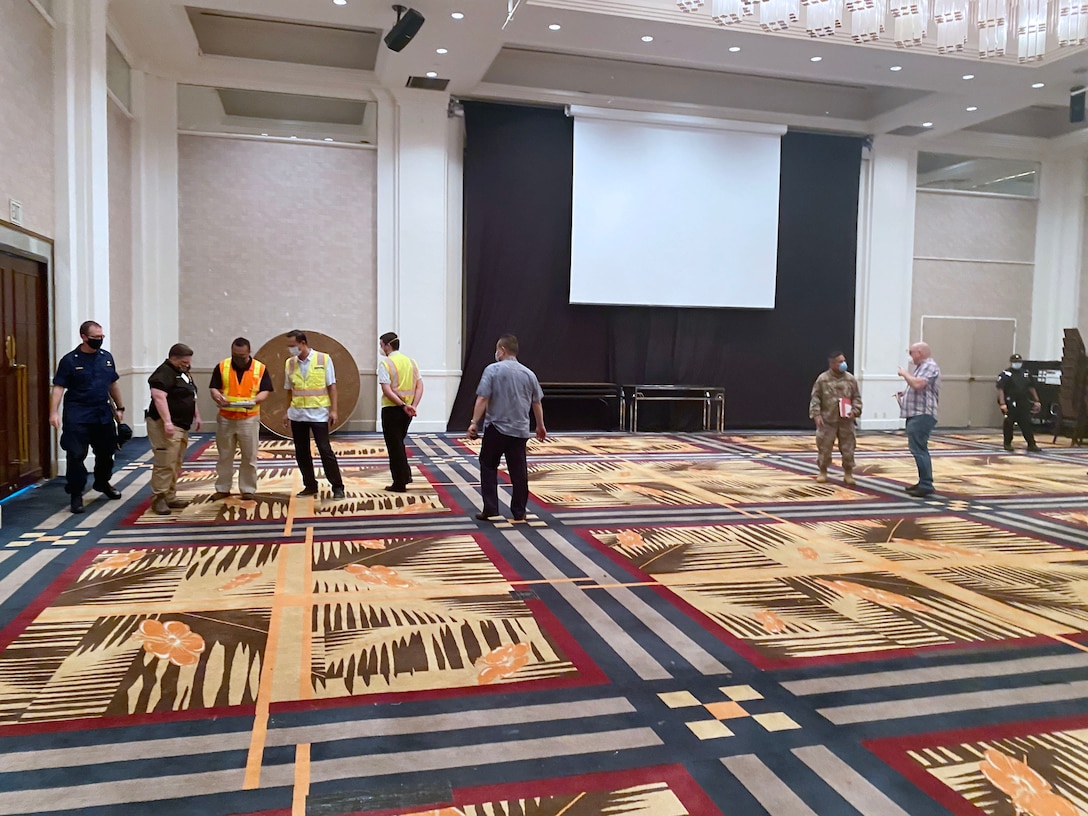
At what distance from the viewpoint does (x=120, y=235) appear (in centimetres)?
968

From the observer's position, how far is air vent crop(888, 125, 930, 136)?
12.6 metres

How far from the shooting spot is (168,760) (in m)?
2.41

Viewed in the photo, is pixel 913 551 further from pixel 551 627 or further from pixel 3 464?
pixel 3 464

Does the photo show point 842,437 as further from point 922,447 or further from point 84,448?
point 84,448

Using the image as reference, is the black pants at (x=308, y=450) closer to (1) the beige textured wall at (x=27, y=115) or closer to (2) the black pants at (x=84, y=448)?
(2) the black pants at (x=84, y=448)

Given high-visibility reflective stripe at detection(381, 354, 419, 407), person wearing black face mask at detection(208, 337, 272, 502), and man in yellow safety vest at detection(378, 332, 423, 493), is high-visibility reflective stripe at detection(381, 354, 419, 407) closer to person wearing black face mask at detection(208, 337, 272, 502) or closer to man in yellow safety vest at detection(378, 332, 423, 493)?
man in yellow safety vest at detection(378, 332, 423, 493)

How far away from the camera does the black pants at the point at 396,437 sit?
6.56 meters

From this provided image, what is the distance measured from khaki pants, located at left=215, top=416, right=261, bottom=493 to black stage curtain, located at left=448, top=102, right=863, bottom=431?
217 inches

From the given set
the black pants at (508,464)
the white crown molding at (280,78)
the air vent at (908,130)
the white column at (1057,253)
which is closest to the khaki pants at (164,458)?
the black pants at (508,464)

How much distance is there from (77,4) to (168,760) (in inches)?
298

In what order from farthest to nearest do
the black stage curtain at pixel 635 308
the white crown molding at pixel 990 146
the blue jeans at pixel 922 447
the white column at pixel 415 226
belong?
the white crown molding at pixel 990 146 < the black stage curtain at pixel 635 308 < the white column at pixel 415 226 < the blue jeans at pixel 922 447

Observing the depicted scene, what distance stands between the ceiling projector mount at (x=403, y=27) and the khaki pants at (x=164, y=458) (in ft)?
16.5

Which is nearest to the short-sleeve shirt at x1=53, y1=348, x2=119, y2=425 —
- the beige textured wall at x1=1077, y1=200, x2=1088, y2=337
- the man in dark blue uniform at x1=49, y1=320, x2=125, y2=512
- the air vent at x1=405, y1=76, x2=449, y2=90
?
the man in dark blue uniform at x1=49, y1=320, x2=125, y2=512

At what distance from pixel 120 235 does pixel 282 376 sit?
2567 mm
